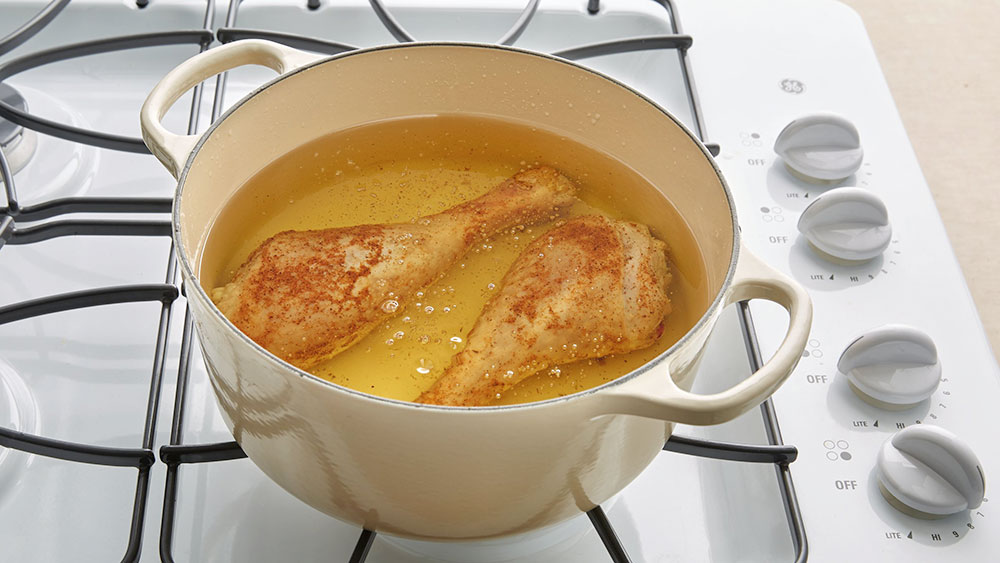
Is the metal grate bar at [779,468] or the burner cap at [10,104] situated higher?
Result: the burner cap at [10,104]

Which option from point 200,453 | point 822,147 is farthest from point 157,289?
point 822,147

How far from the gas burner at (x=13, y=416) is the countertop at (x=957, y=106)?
841 mm

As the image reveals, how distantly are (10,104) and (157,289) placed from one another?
31 centimetres

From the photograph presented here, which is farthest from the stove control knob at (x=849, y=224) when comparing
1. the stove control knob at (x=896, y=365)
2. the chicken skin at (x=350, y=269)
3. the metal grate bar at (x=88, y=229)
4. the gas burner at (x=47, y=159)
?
the gas burner at (x=47, y=159)

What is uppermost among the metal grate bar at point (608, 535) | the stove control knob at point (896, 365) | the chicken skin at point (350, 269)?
the chicken skin at point (350, 269)

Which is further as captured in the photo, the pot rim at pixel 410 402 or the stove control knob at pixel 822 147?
the stove control knob at pixel 822 147

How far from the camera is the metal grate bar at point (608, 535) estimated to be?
58 centimetres

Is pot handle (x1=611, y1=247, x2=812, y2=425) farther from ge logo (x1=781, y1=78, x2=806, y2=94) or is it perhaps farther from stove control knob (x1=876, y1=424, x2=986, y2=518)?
ge logo (x1=781, y1=78, x2=806, y2=94)

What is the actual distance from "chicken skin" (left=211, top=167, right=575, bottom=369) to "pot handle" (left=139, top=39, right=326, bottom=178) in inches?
3.9

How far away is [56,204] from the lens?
0.75m

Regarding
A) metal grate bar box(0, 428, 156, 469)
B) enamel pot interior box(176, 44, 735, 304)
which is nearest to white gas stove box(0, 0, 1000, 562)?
metal grate bar box(0, 428, 156, 469)

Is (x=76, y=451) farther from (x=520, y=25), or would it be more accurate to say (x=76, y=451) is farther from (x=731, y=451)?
(x=520, y=25)

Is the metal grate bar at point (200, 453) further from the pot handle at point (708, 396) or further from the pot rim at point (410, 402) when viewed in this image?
the pot handle at point (708, 396)

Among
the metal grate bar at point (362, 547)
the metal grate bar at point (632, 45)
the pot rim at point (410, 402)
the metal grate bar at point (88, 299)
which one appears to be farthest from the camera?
the metal grate bar at point (632, 45)
